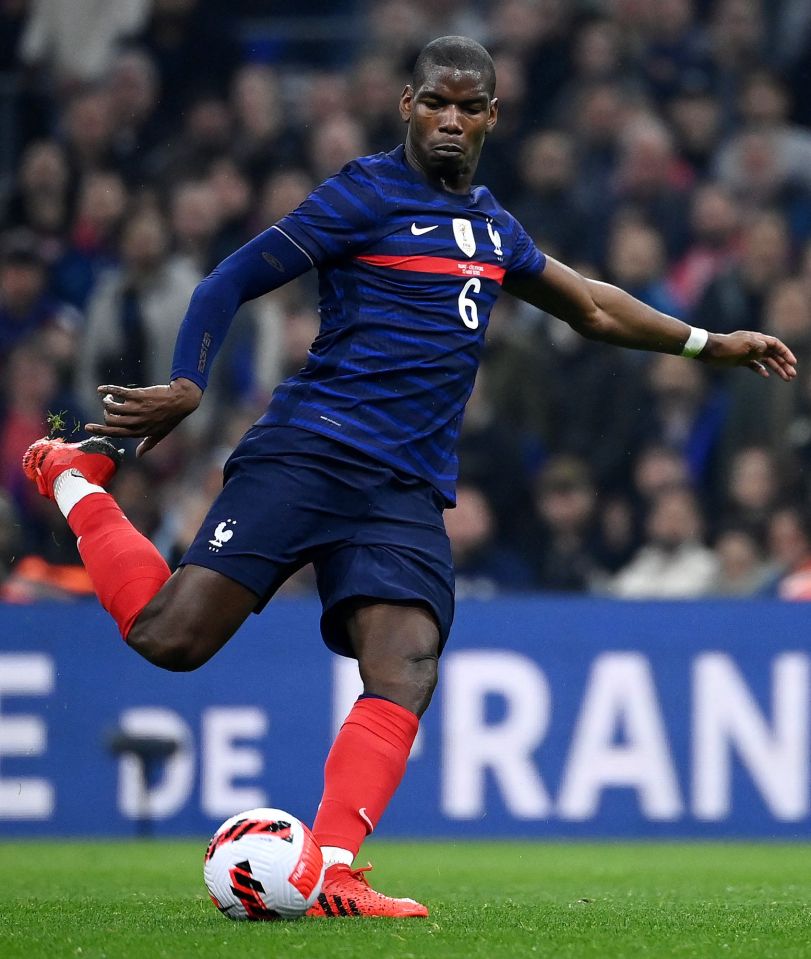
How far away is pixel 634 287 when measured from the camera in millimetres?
9352

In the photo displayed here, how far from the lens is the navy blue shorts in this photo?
166 inches

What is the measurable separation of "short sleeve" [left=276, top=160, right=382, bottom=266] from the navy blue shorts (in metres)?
0.45

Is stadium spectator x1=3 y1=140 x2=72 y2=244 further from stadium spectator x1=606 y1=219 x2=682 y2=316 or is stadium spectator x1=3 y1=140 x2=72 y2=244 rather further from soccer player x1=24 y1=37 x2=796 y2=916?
soccer player x1=24 y1=37 x2=796 y2=916

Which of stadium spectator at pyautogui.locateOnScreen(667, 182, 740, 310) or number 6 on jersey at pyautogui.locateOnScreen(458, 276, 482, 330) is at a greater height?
stadium spectator at pyautogui.locateOnScreen(667, 182, 740, 310)

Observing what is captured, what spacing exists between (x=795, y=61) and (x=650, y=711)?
196 inches

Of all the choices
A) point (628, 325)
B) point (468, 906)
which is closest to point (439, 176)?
point (628, 325)

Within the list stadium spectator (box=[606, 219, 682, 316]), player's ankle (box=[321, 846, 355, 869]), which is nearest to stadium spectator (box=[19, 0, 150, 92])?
stadium spectator (box=[606, 219, 682, 316])

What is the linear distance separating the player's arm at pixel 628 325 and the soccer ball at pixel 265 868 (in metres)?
1.59

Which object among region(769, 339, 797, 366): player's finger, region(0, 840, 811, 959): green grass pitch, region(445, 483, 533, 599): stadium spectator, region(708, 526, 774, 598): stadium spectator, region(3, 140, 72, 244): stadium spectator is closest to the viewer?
region(0, 840, 811, 959): green grass pitch

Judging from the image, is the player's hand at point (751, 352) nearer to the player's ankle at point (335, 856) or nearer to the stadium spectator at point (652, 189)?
the player's ankle at point (335, 856)

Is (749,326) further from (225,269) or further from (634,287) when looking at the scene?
(225,269)

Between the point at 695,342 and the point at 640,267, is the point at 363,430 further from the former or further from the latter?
the point at 640,267

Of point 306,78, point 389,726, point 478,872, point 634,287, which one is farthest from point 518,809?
point 306,78

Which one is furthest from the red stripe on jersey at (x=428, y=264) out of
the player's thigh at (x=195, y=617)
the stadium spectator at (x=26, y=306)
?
the stadium spectator at (x=26, y=306)
